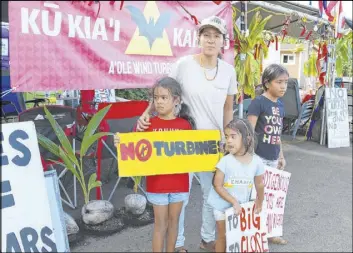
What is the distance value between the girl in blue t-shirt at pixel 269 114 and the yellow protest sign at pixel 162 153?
560mm

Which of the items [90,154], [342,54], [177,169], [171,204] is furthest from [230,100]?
[342,54]

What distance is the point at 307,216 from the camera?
3.47 m

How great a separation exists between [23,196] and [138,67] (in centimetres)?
167

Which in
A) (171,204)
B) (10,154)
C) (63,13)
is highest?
(63,13)

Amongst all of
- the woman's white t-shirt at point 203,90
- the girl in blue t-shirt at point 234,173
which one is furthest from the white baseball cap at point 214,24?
the girl in blue t-shirt at point 234,173

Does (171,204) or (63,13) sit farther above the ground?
(63,13)

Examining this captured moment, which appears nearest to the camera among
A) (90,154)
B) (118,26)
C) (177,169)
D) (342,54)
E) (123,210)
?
(177,169)

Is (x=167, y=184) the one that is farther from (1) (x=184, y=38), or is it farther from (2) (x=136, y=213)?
(1) (x=184, y=38)

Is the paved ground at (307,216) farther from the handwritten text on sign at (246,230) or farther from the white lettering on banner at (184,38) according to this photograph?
the white lettering on banner at (184,38)

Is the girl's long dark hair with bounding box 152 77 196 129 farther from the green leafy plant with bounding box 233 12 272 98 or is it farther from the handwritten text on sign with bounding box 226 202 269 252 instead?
the green leafy plant with bounding box 233 12 272 98

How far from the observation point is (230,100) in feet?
8.22

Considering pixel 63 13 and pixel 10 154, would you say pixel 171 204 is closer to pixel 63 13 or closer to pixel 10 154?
pixel 10 154

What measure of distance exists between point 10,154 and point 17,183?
184 mm

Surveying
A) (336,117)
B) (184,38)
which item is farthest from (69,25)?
(336,117)
